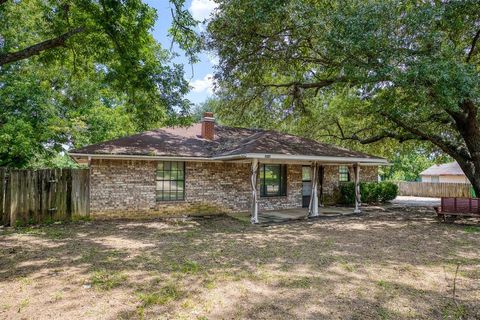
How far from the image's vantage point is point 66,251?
7.42 m

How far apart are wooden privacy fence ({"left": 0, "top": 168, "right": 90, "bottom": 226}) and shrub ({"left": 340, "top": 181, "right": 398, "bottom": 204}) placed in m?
13.2

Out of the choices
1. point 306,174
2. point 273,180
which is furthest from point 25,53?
point 306,174

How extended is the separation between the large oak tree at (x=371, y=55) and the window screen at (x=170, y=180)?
13.7 ft

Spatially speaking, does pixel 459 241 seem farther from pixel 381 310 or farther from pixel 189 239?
pixel 189 239

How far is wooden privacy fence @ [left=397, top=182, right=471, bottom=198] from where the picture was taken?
25.5m

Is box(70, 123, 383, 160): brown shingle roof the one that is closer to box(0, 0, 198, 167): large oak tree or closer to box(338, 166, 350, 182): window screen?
box(0, 0, 198, 167): large oak tree

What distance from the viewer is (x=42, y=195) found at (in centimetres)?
1088

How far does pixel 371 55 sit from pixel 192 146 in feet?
26.0

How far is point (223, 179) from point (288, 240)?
562 centimetres

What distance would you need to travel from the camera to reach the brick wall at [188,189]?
11.8m

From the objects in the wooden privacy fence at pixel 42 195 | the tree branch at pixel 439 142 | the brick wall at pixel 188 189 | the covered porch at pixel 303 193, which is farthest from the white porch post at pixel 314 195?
the wooden privacy fence at pixel 42 195

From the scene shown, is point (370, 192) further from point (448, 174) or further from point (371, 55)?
point (448, 174)

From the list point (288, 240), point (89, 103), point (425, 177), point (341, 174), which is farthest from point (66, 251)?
point (425, 177)

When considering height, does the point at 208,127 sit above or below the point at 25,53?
below
